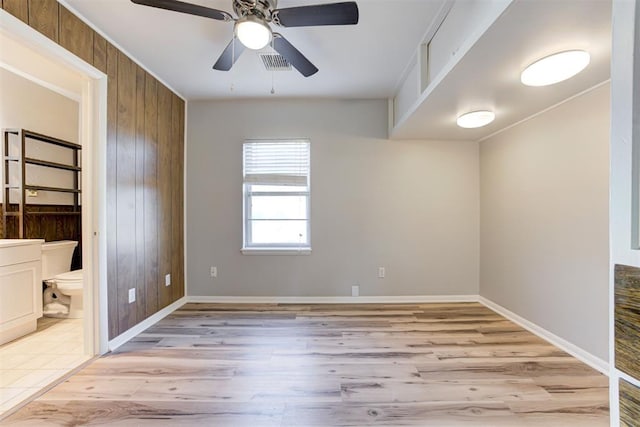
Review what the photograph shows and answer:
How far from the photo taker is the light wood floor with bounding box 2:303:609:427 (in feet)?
5.21

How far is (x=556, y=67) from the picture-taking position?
1647 millimetres

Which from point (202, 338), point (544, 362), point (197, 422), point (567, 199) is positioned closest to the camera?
point (197, 422)

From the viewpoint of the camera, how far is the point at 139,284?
2.65 m

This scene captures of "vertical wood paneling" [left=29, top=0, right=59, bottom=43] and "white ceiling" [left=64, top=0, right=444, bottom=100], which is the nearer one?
"vertical wood paneling" [left=29, top=0, right=59, bottom=43]

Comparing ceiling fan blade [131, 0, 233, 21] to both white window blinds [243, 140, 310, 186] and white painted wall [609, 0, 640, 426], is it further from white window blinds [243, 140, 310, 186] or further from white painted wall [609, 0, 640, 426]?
white window blinds [243, 140, 310, 186]

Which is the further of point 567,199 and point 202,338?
point 202,338

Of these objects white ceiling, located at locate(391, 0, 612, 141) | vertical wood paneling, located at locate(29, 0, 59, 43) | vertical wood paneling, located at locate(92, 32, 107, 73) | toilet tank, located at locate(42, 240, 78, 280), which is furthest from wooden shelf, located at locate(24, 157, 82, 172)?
white ceiling, located at locate(391, 0, 612, 141)

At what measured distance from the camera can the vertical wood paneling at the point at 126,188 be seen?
240 cm

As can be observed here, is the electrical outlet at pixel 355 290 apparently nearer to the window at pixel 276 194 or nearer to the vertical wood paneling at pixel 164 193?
the window at pixel 276 194

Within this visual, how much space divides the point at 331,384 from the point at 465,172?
289cm

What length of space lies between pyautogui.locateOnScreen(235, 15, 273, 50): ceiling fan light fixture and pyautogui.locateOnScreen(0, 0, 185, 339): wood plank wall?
4.18ft

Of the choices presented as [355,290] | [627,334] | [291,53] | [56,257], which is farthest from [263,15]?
[56,257]

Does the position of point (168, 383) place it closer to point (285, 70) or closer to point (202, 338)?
point (202, 338)

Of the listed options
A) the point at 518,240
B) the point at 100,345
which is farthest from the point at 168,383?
the point at 518,240
